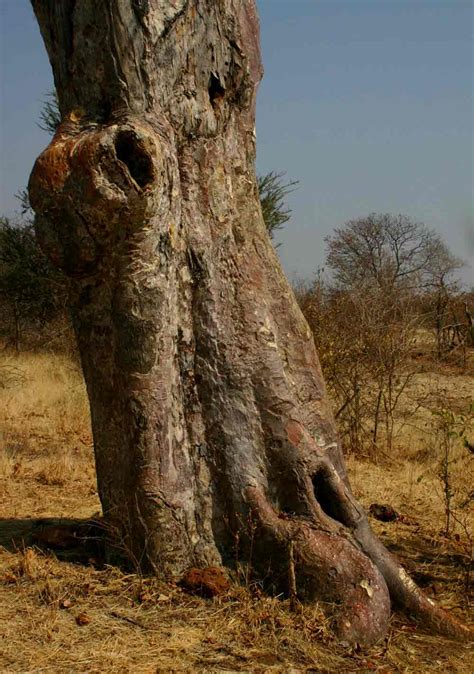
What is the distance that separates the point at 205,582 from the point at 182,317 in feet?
4.42

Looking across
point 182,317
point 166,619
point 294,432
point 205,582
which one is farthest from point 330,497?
point 182,317

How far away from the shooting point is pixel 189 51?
13.6 ft

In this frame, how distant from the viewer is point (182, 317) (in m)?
4.15

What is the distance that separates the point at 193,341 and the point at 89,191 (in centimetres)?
95

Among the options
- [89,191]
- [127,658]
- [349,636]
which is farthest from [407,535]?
[89,191]

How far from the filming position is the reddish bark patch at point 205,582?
12.9 ft

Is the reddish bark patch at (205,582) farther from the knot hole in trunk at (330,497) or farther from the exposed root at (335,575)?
the knot hole in trunk at (330,497)

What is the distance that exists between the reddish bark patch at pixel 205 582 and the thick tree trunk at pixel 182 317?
0.10 m

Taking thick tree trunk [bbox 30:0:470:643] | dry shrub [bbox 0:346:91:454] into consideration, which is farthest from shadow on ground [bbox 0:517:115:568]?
dry shrub [bbox 0:346:91:454]

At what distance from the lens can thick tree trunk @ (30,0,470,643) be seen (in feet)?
12.8

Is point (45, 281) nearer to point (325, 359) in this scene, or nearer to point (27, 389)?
point (27, 389)

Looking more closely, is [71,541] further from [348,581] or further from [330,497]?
[348,581]

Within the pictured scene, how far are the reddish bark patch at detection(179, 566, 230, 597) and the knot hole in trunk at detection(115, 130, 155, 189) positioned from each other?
195 cm

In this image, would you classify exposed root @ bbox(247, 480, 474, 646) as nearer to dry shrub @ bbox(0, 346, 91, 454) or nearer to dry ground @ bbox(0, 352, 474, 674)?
dry ground @ bbox(0, 352, 474, 674)
